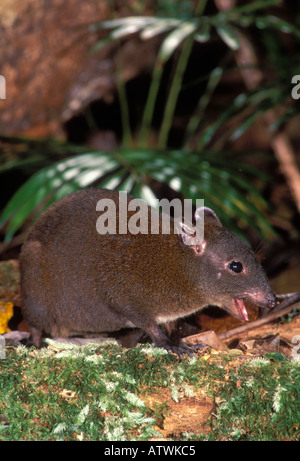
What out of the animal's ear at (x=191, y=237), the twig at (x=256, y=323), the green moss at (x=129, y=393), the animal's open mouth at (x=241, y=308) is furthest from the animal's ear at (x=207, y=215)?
the green moss at (x=129, y=393)

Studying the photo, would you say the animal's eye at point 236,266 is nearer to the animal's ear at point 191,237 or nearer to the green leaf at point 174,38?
the animal's ear at point 191,237

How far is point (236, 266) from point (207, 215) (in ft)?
1.27

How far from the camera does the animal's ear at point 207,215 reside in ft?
10.6

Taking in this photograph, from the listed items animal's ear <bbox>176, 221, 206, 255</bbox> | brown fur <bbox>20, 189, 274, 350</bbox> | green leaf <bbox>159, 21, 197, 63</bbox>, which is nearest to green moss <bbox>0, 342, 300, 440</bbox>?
brown fur <bbox>20, 189, 274, 350</bbox>

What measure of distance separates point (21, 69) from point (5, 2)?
795 mm

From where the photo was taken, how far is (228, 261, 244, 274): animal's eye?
3.11 m

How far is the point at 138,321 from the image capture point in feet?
10.3

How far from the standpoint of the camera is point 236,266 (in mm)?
3111

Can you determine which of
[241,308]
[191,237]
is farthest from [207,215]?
[241,308]

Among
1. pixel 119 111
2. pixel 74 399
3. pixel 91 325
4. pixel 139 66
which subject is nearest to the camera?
pixel 74 399

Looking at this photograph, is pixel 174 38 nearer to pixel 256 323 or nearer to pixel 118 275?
pixel 118 275
